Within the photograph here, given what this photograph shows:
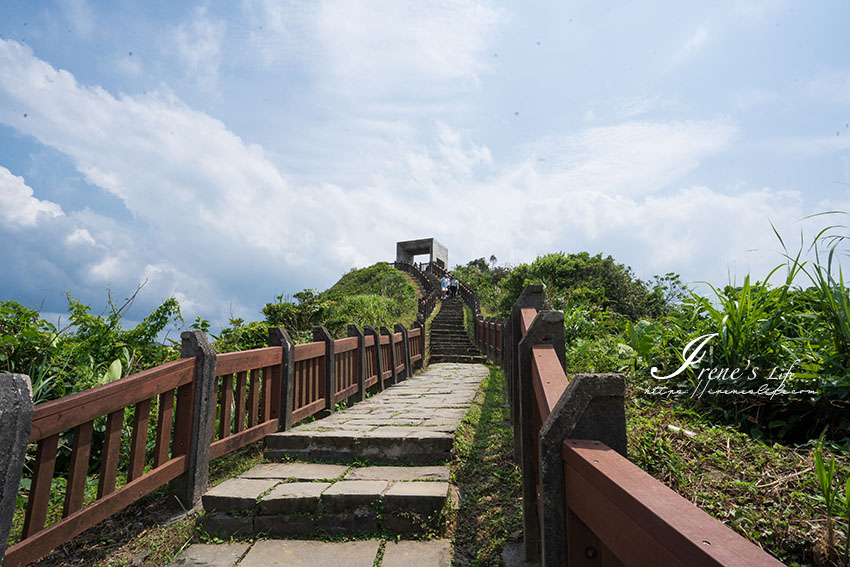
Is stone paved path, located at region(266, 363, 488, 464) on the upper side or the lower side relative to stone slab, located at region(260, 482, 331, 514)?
upper

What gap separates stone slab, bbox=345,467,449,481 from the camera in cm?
333

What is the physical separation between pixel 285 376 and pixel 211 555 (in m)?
1.97

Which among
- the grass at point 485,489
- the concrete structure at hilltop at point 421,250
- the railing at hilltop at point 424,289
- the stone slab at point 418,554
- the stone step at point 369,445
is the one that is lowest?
the stone slab at point 418,554

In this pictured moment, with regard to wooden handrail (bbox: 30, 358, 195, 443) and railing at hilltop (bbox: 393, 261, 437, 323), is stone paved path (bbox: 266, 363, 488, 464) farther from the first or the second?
railing at hilltop (bbox: 393, 261, 437, 323)

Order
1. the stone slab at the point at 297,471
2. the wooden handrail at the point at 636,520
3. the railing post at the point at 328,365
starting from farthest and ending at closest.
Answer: the railing post at the point at 328,365
the stone slab at the point at 297,471
the wooden handrail at the point at 636,520

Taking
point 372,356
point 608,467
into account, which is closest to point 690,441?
point 608,467

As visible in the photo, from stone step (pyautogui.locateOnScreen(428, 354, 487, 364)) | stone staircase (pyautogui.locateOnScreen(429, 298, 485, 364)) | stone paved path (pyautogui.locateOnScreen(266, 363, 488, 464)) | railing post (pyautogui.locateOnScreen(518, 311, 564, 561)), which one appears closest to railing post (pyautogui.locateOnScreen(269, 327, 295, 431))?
stone paved path (pyautogui.locateOnScreen(266, 363, 488, 464))

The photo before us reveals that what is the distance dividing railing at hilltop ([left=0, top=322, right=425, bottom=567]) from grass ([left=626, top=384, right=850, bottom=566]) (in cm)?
284

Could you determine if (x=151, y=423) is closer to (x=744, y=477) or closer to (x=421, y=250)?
(x=744, y=477)

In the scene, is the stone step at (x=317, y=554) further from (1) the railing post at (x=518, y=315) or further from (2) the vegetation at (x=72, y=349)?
(2) the vegetation at (x=72, y=349)

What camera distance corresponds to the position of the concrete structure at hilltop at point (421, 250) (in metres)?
41.6

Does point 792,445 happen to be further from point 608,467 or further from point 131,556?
point 131,556

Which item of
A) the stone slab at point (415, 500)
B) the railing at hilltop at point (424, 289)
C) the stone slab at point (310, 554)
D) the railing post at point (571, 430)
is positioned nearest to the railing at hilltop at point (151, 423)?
the stone slab at point (310, 554)

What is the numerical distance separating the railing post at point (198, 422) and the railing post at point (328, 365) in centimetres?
209
